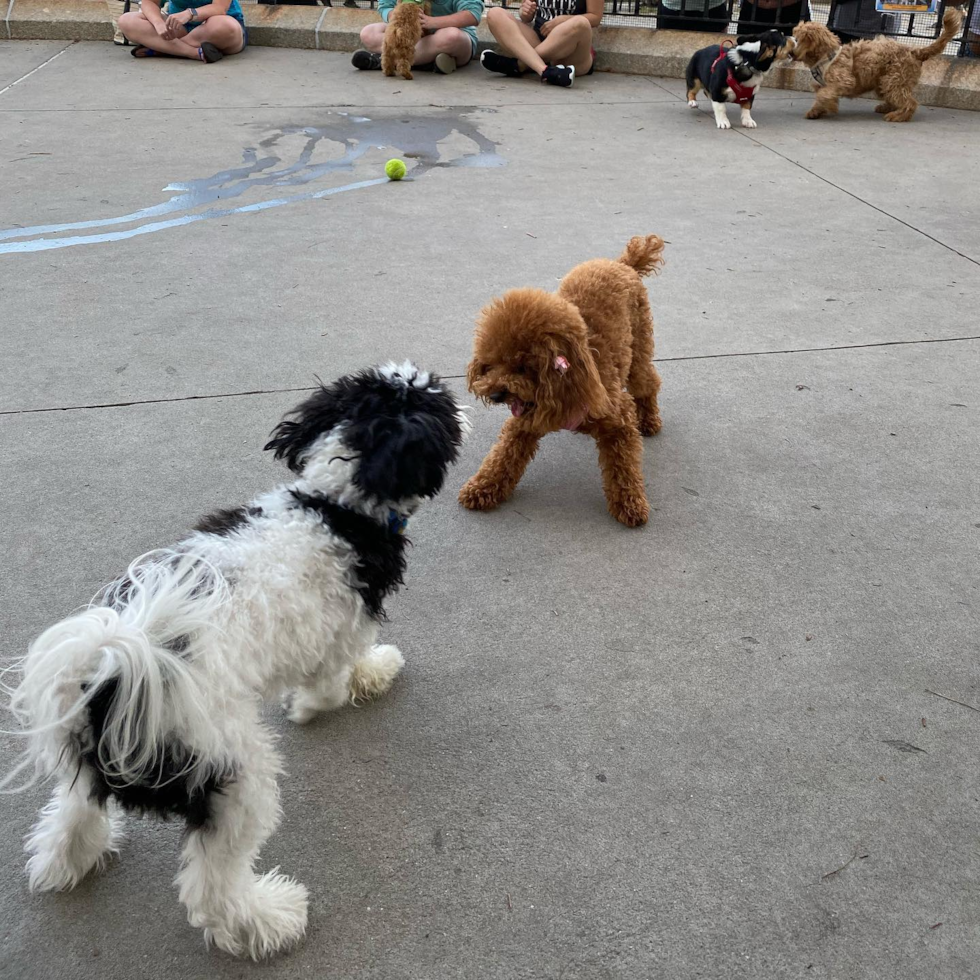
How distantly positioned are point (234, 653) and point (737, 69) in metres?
7.61

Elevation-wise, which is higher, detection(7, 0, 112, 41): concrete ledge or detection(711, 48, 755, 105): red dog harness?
detection(7, 0, 112, 41): concrete ledge

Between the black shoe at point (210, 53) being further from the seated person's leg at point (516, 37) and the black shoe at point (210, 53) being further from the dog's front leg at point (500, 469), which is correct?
the dog's front leg at point (500, 469)

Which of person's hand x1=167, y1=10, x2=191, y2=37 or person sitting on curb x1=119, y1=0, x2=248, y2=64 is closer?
person's hand x1=167, y1=10, x2=191, y2=37

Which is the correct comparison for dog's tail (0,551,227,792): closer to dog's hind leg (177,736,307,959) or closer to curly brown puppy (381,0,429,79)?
dog's hind leg (177,736,307,959)

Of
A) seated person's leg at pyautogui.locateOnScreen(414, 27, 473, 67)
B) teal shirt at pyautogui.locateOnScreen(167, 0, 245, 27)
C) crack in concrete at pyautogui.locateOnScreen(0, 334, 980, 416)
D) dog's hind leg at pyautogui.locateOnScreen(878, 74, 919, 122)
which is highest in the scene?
teal shirt at pyautogui.locateOnScreen(167, 0, 245, 27)

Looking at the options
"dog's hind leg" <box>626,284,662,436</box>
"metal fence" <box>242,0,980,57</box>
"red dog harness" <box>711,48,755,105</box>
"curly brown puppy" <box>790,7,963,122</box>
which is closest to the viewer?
"dog's hind leg" <box>626,284,662,436</box>

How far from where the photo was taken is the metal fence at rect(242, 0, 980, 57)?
9109 millimetres

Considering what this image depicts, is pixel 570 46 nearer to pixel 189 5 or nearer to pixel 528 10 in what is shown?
pixel 528 10

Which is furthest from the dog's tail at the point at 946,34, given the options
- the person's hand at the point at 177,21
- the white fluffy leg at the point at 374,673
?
the white fluffy leg at the point at 374,673

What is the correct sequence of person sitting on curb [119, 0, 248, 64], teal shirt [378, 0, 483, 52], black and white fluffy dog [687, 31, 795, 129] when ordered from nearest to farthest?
black and white fluffy dog [687, 31, 795, 129] < teal shirt [378, 0, 483, 52] < person sitting on curb [119, 0, 248, 64]

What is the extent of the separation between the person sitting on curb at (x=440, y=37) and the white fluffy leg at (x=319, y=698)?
346 inches

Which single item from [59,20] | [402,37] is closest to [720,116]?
[402,37]

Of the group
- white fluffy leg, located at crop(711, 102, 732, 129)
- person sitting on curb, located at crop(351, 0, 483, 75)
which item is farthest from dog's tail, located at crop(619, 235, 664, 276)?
person sitting on curb, located at crop(351, 0, 483, 75)

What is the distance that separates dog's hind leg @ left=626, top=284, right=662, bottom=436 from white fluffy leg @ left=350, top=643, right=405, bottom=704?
164 centimetres
